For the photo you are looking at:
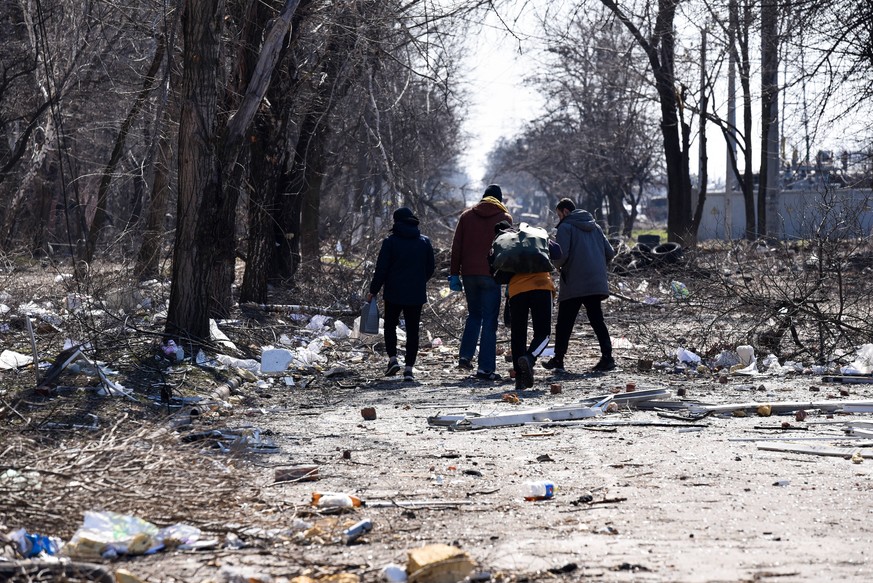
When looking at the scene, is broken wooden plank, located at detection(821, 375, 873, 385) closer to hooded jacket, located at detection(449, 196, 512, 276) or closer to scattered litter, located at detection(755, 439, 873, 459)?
hooded jacket, located at detection(449, 196, 512, 276)

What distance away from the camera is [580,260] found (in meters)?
10.1

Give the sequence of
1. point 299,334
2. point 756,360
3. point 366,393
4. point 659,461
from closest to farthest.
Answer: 1. point 659,461
2. point 366,393
3. point 756,360
4. point 299,334

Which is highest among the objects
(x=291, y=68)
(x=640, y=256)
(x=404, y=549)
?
(x=291, y=68)

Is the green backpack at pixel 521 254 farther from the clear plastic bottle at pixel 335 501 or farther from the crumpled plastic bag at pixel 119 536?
the crumpled plastic bag at pixel 119 536

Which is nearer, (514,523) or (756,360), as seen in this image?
(514,523)

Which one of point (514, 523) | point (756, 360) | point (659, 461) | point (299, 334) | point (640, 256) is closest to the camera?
point (514, 523)

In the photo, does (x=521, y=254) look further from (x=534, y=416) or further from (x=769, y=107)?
(x=769, y=107)

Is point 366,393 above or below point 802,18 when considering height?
below

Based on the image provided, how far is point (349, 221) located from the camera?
19.7m

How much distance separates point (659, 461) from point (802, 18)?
10.4 m

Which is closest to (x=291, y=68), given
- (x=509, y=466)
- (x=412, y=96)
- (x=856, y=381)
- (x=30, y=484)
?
(x=412, y=96)

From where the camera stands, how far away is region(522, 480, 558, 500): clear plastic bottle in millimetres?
4977

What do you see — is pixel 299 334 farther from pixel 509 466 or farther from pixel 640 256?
pixel 640 256

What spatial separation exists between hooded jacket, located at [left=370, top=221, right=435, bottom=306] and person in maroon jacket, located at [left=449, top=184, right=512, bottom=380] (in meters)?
0.30
